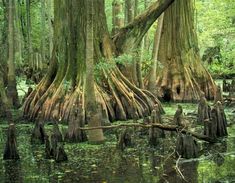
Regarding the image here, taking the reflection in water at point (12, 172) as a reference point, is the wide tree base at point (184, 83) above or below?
above

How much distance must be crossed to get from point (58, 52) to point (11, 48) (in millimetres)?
1210

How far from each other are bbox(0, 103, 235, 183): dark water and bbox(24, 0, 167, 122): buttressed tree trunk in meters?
2.31

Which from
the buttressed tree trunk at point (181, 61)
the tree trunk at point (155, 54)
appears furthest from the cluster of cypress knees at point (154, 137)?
the buttressed tree trunk at point (181, 61)

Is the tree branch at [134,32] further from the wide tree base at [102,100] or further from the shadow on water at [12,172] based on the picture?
the shadow on water at [12,172]

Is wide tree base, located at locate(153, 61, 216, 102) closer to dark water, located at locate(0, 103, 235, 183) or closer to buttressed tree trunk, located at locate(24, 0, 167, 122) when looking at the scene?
buttressed tree trunk, located at locate(24, 0, 167, 122)

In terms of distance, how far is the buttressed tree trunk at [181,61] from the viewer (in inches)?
578

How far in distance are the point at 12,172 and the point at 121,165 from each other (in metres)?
1.44

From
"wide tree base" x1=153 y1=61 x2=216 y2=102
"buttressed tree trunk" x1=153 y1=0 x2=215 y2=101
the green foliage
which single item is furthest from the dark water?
A: the green foliage

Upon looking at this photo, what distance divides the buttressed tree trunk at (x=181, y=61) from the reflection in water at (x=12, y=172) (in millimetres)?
8282

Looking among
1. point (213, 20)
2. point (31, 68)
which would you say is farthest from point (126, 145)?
point (31, 68)

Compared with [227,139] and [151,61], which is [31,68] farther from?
[227,139]

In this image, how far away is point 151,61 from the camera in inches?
517

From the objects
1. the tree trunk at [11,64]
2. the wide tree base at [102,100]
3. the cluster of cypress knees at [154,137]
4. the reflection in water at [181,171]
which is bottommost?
the reflection in water at [181,171]

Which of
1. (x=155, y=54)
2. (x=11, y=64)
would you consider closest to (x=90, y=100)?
(x=11, y=64)
